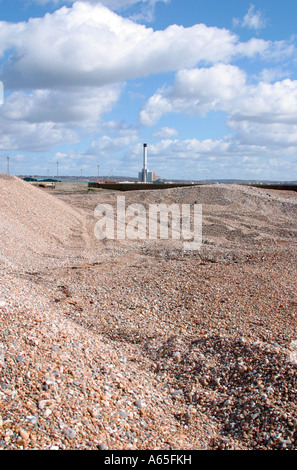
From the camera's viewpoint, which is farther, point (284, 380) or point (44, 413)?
point (284, 380)

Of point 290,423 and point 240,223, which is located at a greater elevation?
point 240,223

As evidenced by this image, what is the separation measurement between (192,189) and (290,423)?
14870mm

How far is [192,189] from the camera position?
1717cm

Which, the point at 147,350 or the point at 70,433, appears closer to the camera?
the point at 70,433

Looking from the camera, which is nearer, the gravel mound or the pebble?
the pebble

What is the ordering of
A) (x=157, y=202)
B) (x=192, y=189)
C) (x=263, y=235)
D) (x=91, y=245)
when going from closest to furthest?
(x=91, y=245) < (x=263, y=235) < (x=157, y=202) < (x=192, y=189)

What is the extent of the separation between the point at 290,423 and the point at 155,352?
1.45 metres

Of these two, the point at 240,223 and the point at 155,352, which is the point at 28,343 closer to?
the point at 155,352

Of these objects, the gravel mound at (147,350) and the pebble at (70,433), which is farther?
the gravel mound at (147,350)

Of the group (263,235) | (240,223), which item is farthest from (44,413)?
(240,223)
